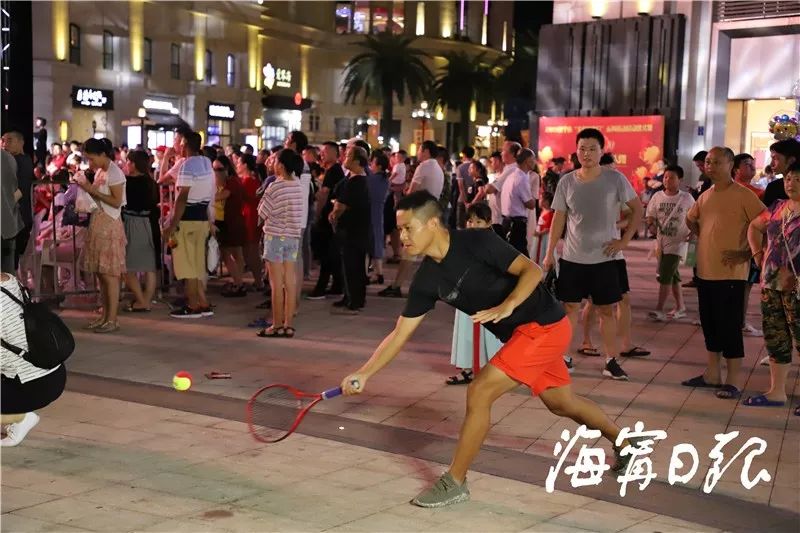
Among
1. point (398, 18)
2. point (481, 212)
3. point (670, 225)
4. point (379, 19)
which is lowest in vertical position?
point (670, 225)

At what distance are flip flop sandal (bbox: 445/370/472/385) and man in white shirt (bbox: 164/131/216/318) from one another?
13.3 feet

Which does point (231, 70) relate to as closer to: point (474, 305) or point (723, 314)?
point (723, 314)

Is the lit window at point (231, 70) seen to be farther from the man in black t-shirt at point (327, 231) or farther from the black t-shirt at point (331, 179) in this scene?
the black t-shirt at point (331, 179)

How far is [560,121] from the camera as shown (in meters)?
24.8

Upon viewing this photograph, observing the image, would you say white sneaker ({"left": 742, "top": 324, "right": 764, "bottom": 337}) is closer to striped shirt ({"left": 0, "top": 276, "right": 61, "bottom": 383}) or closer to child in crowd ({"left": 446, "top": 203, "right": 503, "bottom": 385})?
child in crowd ({"left": 446, "top": 203, "right": 503, "bottom": 385})

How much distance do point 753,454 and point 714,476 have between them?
1.97ft

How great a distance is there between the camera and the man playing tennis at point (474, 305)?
507 cm

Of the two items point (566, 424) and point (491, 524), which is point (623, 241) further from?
point (491, 524)

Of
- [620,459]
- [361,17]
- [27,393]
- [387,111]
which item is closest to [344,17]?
[361,17]

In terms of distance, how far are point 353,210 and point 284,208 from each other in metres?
1.85

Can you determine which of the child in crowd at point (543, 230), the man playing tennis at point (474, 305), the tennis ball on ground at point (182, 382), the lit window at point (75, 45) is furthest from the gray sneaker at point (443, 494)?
the lit window at point (75, 45)

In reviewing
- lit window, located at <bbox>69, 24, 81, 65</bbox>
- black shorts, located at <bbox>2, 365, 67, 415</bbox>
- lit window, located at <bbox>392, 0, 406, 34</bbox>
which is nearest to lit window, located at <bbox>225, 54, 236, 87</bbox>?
lit window, located at <bbox>69, 24, 81, 65</bbox>

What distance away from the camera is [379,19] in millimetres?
61844

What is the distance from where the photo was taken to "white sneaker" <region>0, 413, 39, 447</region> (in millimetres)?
6133
